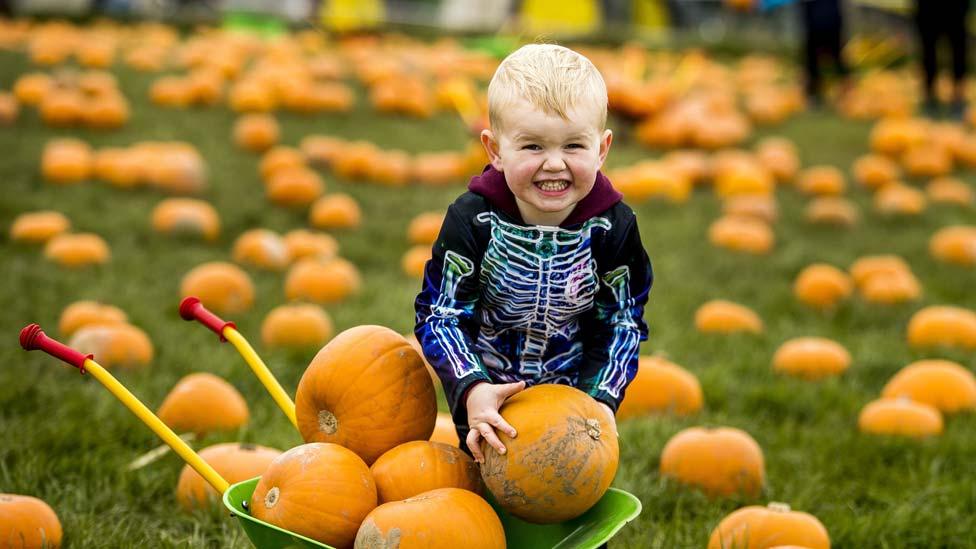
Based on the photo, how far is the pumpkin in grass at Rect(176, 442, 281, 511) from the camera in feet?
10.1

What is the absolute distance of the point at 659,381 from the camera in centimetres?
418

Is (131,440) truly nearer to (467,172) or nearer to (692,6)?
(467,172)

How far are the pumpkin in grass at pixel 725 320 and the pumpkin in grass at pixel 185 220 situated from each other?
2845 mm

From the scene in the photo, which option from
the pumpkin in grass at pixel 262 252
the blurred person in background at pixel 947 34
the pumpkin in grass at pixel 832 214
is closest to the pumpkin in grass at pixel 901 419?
the pumpkin in grass at pixel 262 252

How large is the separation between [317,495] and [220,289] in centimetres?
296

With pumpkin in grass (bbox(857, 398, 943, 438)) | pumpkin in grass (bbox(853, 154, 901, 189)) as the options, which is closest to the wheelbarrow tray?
pumpkin in grass (bbox(857, 398, 943, 438))

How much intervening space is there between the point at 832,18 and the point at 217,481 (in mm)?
9904

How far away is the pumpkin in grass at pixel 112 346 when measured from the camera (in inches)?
166

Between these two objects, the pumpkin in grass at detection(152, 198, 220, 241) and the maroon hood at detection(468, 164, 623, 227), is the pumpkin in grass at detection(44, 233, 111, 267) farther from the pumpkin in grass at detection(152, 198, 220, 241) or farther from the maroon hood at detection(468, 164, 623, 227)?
the maroon hood at detection(468, 164, 623, 227)

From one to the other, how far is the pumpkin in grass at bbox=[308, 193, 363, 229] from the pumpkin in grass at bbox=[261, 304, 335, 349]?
2.00m

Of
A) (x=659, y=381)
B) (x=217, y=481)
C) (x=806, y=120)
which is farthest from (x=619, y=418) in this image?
(x=806, y=120)

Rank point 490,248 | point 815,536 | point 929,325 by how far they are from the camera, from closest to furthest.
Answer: point 490,248
point 815,536
point 929,325

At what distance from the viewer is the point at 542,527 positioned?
2641mm

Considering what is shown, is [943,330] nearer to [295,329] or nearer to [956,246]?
[956,246]
